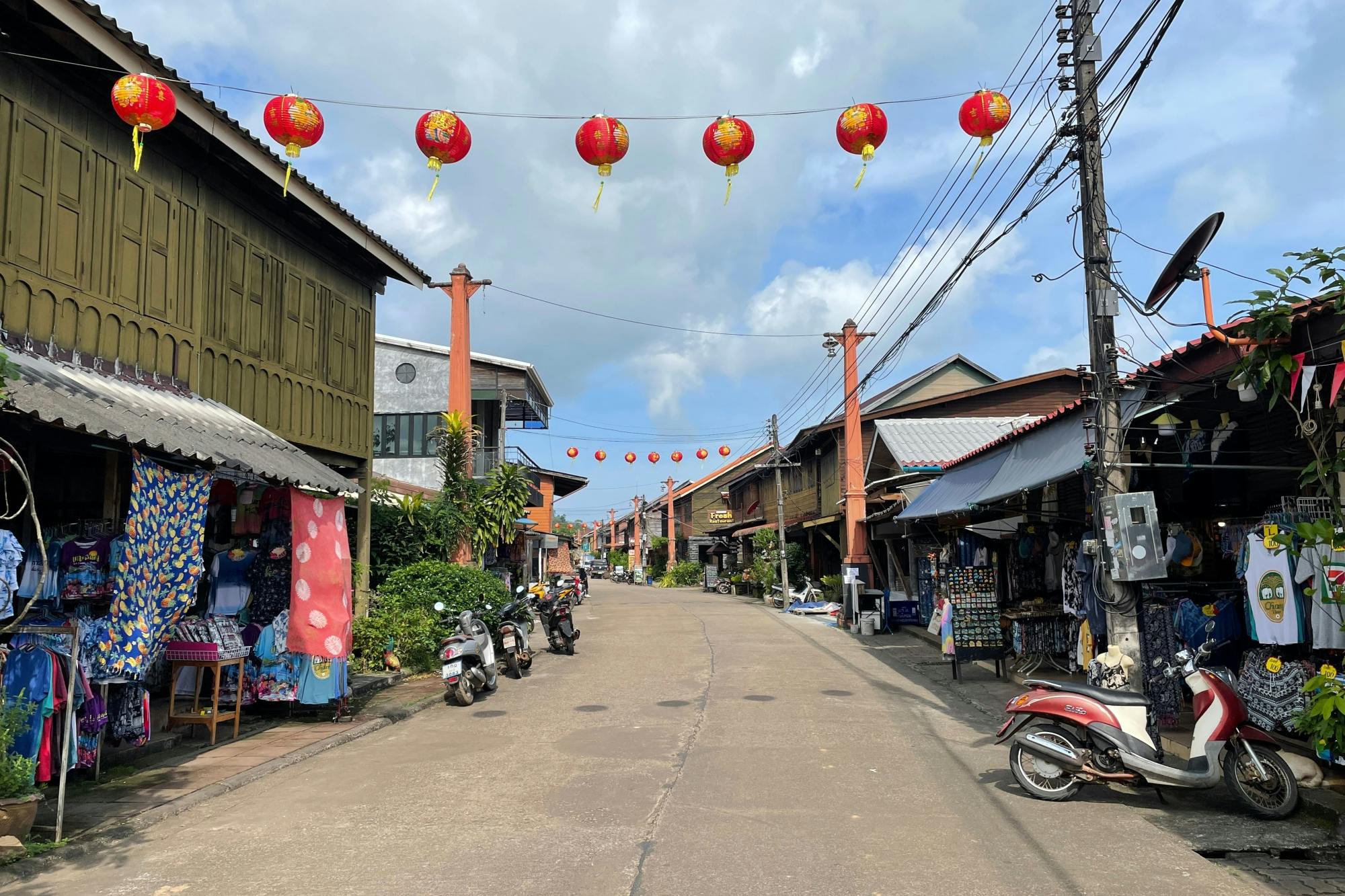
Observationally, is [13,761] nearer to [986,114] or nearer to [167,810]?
[167,810]

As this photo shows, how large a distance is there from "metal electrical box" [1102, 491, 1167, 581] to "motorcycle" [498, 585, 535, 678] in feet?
29.9

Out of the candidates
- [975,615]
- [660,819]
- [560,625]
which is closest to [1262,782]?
[660,819]

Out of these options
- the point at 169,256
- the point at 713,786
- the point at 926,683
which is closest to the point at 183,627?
the point at 169,256

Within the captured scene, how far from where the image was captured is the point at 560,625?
17719 millimetres

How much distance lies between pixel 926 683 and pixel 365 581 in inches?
348

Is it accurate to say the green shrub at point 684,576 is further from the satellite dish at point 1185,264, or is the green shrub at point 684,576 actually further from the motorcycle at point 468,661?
the satellite dish at point 1185,264

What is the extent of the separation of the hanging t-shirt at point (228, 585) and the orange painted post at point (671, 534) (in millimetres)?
56863

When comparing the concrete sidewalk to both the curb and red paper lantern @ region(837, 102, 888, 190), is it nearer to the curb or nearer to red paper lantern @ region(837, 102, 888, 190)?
the curb

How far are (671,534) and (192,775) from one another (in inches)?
2407

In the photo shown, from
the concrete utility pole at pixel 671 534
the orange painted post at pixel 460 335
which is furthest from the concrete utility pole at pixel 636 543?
the orange painted post at pixel 460 335

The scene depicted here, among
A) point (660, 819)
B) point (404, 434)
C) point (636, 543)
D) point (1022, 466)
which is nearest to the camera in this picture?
point (660, 819)

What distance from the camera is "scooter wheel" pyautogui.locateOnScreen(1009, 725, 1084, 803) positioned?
7.06m

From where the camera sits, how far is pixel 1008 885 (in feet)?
16.8

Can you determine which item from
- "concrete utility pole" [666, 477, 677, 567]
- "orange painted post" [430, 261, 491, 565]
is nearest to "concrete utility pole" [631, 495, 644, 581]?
"concrete utility pole" [666, 477, 677, 567]
